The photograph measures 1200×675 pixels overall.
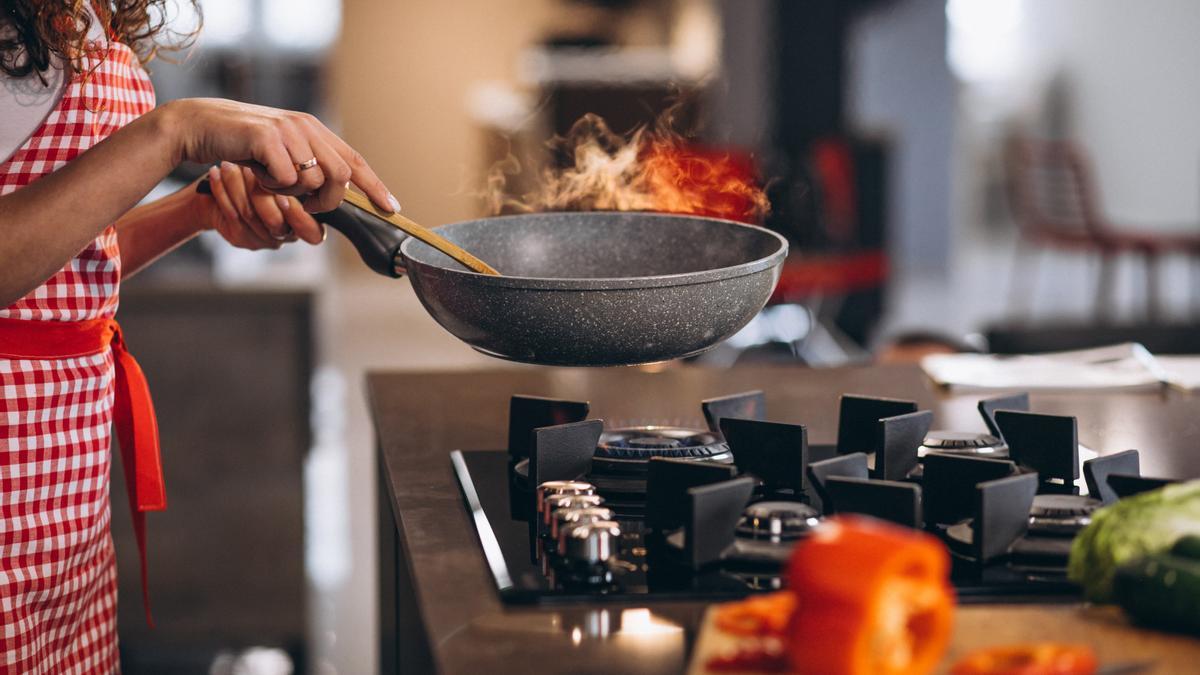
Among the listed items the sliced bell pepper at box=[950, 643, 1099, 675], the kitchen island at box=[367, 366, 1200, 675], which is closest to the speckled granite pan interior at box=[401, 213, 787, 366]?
the kitchen island at box=[367, 366, 1200, 675]

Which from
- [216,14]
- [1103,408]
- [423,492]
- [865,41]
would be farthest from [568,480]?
[216,14]

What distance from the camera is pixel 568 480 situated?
0.95 metres

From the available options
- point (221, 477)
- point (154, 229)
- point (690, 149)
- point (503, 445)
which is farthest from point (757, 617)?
point (690, 149)

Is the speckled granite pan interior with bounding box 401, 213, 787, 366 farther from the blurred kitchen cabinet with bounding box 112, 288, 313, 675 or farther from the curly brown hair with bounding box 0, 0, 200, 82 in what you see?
the blurred kitchen cabinet with bounding box 112, 288, 313, 675

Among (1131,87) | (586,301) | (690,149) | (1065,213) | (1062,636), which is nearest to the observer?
(1062,636)

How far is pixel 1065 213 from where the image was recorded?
550 cm

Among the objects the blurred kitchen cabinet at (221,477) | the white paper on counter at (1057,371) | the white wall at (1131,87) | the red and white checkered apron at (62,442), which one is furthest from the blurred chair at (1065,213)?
the red and white checkered apron at (62,442)

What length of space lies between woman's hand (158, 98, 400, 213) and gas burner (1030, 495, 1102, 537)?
1.78 feet

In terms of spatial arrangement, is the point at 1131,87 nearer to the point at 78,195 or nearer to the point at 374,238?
the point at 374,238

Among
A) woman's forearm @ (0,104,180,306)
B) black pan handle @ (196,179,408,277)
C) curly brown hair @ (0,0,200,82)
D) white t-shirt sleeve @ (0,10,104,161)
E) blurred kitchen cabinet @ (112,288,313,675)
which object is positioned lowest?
blurred kitchen cabinet @ (112,288,313,675)

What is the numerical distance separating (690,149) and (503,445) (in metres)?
3.23

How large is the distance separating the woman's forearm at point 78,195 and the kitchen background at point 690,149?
1.10 ft

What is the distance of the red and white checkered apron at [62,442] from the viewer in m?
1.06

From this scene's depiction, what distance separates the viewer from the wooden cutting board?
1.99ft
